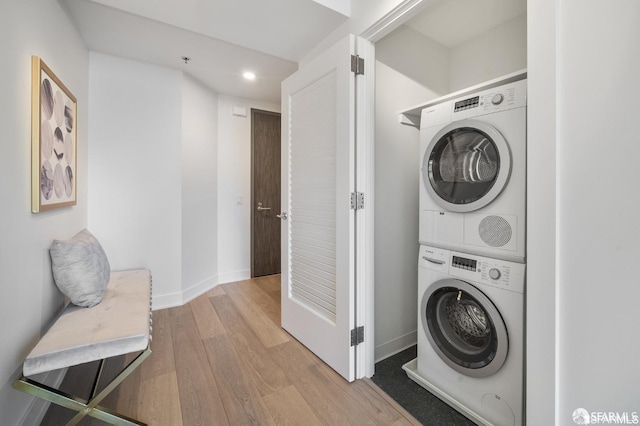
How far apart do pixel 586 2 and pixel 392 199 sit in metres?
1.28

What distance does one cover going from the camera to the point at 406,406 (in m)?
1.47

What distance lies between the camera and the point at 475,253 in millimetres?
1371

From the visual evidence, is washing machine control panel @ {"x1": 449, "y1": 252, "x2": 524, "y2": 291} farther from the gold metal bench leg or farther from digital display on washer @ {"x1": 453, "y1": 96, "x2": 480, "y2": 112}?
the gold metal bench leg

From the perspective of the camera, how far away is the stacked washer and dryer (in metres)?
1.21

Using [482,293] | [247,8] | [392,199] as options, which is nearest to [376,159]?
[392,199]

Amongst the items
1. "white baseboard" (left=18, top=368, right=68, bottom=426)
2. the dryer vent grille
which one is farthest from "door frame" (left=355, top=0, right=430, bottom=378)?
"white baseboard" (left=18, top=368, right=68, bottom=426)

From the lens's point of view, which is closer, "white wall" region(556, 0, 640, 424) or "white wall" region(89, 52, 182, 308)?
"white wall" region(556, 0, 640, 424)

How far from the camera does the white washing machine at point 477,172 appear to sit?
47.6 inches

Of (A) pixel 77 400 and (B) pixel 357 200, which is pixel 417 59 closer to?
(B) pixel 357 200

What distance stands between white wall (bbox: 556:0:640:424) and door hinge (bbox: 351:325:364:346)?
3.07 ft

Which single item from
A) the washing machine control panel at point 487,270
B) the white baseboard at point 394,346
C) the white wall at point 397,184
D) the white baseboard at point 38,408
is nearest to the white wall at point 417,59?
the white wall at point 397,184

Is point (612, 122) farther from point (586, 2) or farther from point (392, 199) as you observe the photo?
point (392, 199)

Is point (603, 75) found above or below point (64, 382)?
above

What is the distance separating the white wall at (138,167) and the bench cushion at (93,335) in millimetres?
1091
